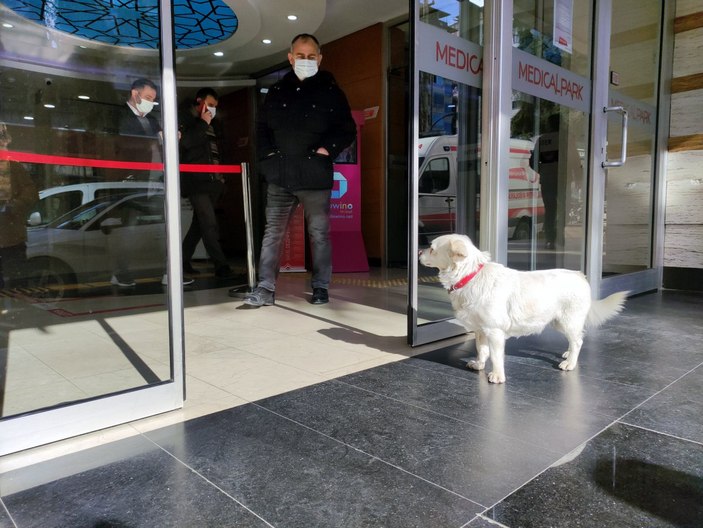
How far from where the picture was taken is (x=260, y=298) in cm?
436

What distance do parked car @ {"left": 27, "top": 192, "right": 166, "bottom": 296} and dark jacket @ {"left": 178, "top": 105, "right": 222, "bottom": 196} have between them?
151 centimetres

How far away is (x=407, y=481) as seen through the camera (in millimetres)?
1550

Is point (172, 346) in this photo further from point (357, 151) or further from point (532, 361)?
point (357, 151)

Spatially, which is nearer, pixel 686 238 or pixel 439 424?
pixel 439 424

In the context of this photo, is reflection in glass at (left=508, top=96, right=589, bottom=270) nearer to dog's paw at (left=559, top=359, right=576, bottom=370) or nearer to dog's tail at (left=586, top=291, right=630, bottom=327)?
dog's tail at (left=586, top=291, right=630, bottom=327)

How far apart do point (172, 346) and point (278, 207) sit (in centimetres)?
244

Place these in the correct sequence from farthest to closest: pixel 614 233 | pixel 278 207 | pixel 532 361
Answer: pixel 614 233 → pixel 278 207 → pixel 532 361

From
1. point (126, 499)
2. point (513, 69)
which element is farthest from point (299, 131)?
point (126, 499)

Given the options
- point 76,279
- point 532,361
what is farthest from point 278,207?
point 532,361

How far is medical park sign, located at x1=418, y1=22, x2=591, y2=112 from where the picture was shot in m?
3.04

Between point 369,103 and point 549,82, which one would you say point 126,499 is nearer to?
point 549,82

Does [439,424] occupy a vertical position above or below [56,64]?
below

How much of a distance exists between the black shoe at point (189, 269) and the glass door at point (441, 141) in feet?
10.7

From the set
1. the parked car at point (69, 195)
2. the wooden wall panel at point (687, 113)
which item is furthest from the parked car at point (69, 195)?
the wooden wall panel at point (687, 113)
